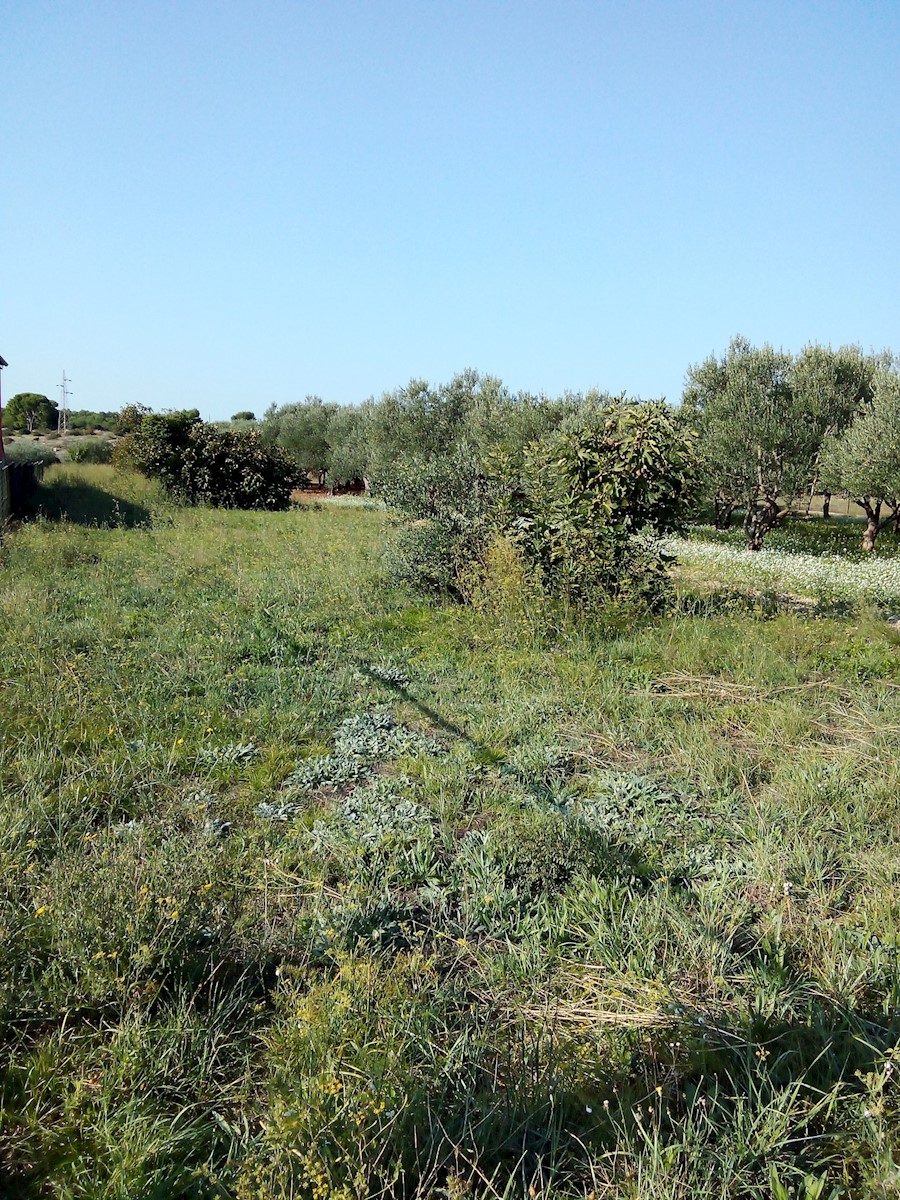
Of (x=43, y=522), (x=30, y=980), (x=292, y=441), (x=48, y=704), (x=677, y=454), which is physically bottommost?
(x=30, y=980)

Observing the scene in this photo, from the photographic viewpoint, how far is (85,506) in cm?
1606

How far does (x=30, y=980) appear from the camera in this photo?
2.42 meters

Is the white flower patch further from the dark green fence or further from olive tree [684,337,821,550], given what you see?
the dark green fence

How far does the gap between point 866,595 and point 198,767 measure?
412 inches

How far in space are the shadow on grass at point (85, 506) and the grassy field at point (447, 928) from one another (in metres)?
10.1

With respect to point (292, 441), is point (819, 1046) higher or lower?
lower

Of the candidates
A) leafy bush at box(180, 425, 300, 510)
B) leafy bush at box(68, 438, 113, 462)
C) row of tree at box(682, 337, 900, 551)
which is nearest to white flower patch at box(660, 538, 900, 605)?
row of tree at box(682, 337, 900, 551)

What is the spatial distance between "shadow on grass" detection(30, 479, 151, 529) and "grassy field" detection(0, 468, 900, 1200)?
10056mm

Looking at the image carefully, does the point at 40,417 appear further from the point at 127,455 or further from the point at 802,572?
the point at 802,572

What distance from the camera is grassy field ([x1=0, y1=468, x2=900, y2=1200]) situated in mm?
1857

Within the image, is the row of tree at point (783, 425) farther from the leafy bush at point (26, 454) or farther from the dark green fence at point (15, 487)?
the leafy bush at point (26, 454)

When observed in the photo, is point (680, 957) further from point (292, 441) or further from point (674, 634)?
point (292, 441)

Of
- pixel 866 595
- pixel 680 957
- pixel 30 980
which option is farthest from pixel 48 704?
pixel 866 595

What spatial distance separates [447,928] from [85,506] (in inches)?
631
